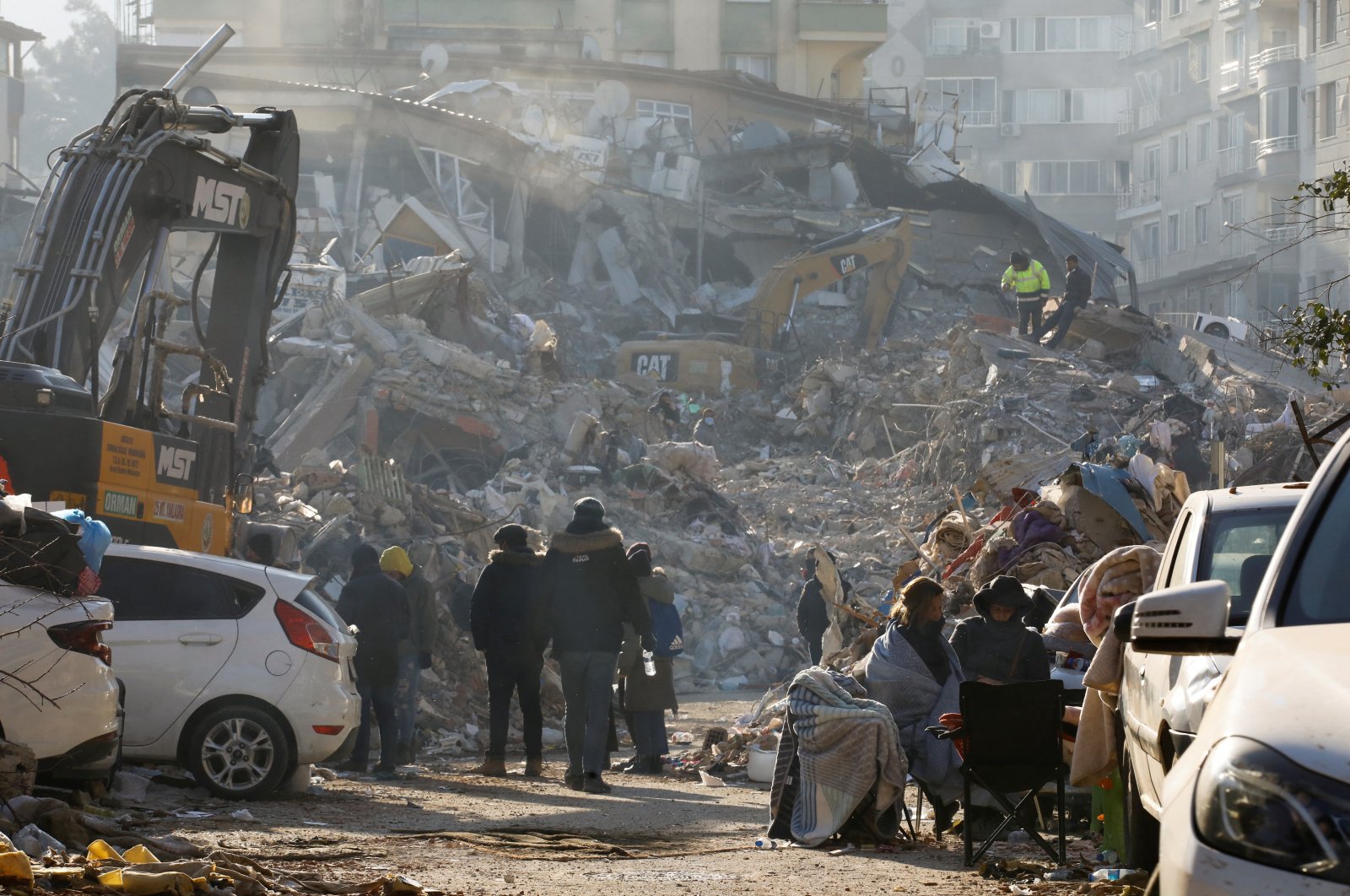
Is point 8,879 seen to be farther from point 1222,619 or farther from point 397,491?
point 397,491

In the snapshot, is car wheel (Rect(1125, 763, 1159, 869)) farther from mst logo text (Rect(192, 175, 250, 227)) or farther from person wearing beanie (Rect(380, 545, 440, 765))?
mst logo text (Rect(192, 175, 250, 227))

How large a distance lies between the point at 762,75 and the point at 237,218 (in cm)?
4832

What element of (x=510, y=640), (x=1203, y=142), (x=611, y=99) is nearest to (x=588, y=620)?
(x=510, y=640)

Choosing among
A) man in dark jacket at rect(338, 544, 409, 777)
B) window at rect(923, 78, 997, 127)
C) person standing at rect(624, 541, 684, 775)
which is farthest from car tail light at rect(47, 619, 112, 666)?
window at rect(923, 78, 997, 127)

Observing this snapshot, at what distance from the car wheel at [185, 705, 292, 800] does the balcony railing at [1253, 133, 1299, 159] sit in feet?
181

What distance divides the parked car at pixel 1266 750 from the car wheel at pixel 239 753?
725 cm

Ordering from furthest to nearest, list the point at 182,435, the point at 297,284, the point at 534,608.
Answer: the point at 297,284, the point at 182,435, the point at 534,608

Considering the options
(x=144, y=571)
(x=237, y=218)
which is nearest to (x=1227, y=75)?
(x=237, y=218)

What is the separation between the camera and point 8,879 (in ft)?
19.1

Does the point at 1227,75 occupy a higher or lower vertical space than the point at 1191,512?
higher

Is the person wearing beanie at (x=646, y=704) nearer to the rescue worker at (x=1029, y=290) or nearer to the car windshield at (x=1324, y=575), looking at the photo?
the car windshield at (x=1324, y=575)

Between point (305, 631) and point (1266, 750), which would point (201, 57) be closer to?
point (305, 631)

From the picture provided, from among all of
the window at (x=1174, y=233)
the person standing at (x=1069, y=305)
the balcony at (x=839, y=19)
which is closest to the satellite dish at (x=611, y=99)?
the balcony at (x=839, y=19)

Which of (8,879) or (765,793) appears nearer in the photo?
(8,879)
